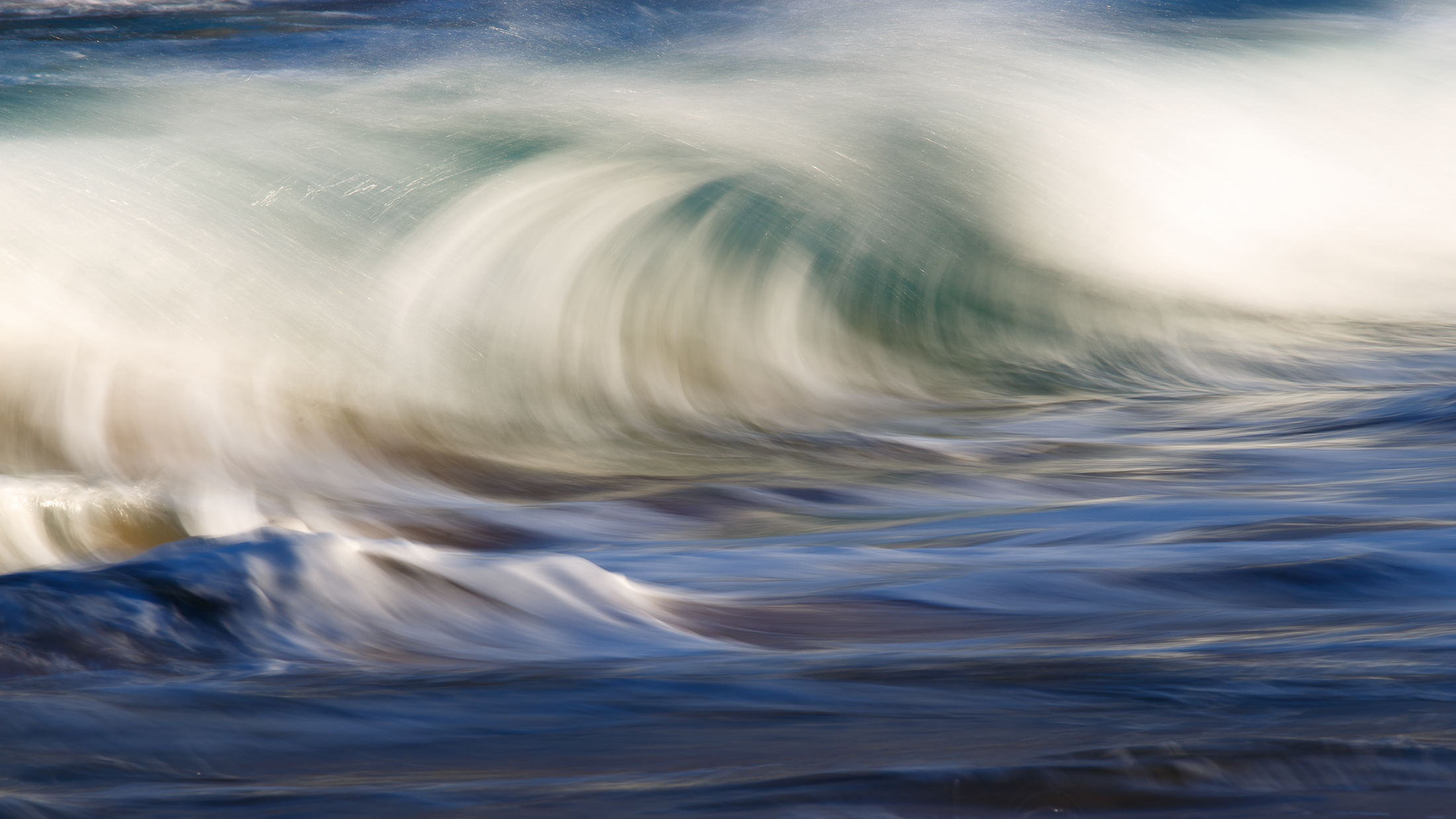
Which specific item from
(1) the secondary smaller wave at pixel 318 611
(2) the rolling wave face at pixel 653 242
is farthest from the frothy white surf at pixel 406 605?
(2) the rolling wave face at pixel 653 242

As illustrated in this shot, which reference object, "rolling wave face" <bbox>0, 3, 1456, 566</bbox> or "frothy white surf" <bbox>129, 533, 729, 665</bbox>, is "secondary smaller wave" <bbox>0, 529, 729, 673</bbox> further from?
"rolling wave face" <bbox>0, 3, 1456, 566</bbox>

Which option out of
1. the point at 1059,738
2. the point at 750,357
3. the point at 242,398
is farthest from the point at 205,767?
the point at 750,357

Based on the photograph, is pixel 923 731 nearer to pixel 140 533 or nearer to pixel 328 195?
pixel 140 533

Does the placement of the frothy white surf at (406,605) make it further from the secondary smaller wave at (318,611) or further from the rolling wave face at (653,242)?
the rolling wave face at (653,242)

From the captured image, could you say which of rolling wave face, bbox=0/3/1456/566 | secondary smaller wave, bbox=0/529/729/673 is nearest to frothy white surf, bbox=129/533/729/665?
secondary smaller wave, bbox=0/529/729/673

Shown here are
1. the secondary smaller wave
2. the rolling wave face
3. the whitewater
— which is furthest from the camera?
the rolling wave face

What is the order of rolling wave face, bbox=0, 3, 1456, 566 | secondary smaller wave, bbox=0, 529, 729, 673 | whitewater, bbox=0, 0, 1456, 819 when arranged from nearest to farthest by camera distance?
whitewater, bbox=0, 0, 1456, 819
secondary smaller wave, bbox=0, 529, 729, 673
rolling wave face, bbox=0, 3, 1456, 566

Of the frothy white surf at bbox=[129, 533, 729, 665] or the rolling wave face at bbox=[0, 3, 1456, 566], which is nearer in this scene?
the frothy white surf at bbox=[129, 533, 729, 665]
